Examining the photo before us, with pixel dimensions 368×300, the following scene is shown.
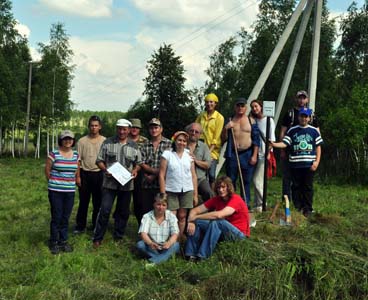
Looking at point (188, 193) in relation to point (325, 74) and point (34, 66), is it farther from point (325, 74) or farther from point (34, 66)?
point (34, 66)

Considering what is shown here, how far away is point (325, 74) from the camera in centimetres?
2648

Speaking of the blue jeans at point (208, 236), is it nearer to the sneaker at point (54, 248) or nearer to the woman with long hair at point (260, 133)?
the sneaker at point (54, 248)

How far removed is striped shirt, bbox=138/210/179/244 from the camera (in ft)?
18.9

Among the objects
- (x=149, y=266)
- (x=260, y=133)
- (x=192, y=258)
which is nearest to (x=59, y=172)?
(x=149, y=266)

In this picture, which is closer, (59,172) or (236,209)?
(236,209)

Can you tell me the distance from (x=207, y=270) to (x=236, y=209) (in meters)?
0.99

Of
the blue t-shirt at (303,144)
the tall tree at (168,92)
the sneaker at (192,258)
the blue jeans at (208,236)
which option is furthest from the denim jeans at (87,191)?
the tall tree at (168,92)

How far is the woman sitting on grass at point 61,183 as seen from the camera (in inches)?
234

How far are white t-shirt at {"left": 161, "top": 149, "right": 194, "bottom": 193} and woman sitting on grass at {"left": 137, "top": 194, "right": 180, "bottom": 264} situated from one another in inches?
11.1

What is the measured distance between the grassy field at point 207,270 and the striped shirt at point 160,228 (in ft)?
1.17

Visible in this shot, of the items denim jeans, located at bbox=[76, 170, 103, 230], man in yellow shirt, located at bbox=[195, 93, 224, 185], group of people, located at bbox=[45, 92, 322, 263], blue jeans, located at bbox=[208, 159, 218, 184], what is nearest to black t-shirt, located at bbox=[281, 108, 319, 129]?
group of people, located at bbox=[45, 92, 322, 263]

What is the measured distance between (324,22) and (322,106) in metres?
6.09

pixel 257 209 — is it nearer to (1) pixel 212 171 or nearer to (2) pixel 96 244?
(1) pixel 212 171

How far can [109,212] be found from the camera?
6.22 m
